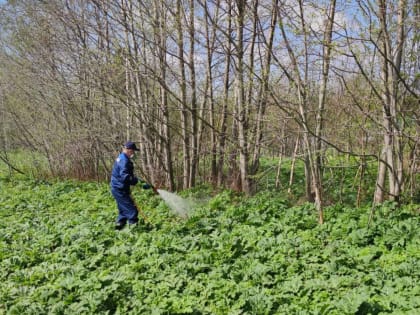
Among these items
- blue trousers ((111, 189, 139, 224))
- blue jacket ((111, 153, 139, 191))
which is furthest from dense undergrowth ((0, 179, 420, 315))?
blue jacket ((111, 153, 139, 191))

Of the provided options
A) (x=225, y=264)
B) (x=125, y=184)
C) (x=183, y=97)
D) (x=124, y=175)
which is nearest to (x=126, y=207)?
(x=125, y=184)

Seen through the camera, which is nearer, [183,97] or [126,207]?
[126,207]

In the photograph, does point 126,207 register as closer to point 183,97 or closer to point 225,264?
point 225,264

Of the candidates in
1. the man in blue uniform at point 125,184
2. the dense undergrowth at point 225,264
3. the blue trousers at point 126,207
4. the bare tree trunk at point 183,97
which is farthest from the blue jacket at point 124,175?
the bare tree trunk at point 183,97

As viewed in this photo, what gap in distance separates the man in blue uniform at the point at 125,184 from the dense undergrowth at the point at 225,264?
1.28 ft

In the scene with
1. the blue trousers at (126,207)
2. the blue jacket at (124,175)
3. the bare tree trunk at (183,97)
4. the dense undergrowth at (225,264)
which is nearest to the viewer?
the dense undergrowth at (225,264)

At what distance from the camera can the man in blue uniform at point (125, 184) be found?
7797 mm

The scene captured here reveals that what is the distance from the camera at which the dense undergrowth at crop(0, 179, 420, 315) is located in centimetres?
431

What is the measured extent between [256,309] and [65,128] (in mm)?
13807

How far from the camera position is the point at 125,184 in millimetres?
7902

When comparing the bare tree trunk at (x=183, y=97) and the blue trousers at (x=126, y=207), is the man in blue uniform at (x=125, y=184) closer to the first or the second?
the blue trousers at (x=126, y=207)

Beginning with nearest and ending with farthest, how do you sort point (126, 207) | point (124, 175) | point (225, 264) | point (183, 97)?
point (225, 264)
point (124, 175)
point (126, 207)
point (183, 97)

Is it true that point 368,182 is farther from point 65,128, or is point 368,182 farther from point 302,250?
point 65,128

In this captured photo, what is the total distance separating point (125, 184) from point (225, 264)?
3.23 meters
